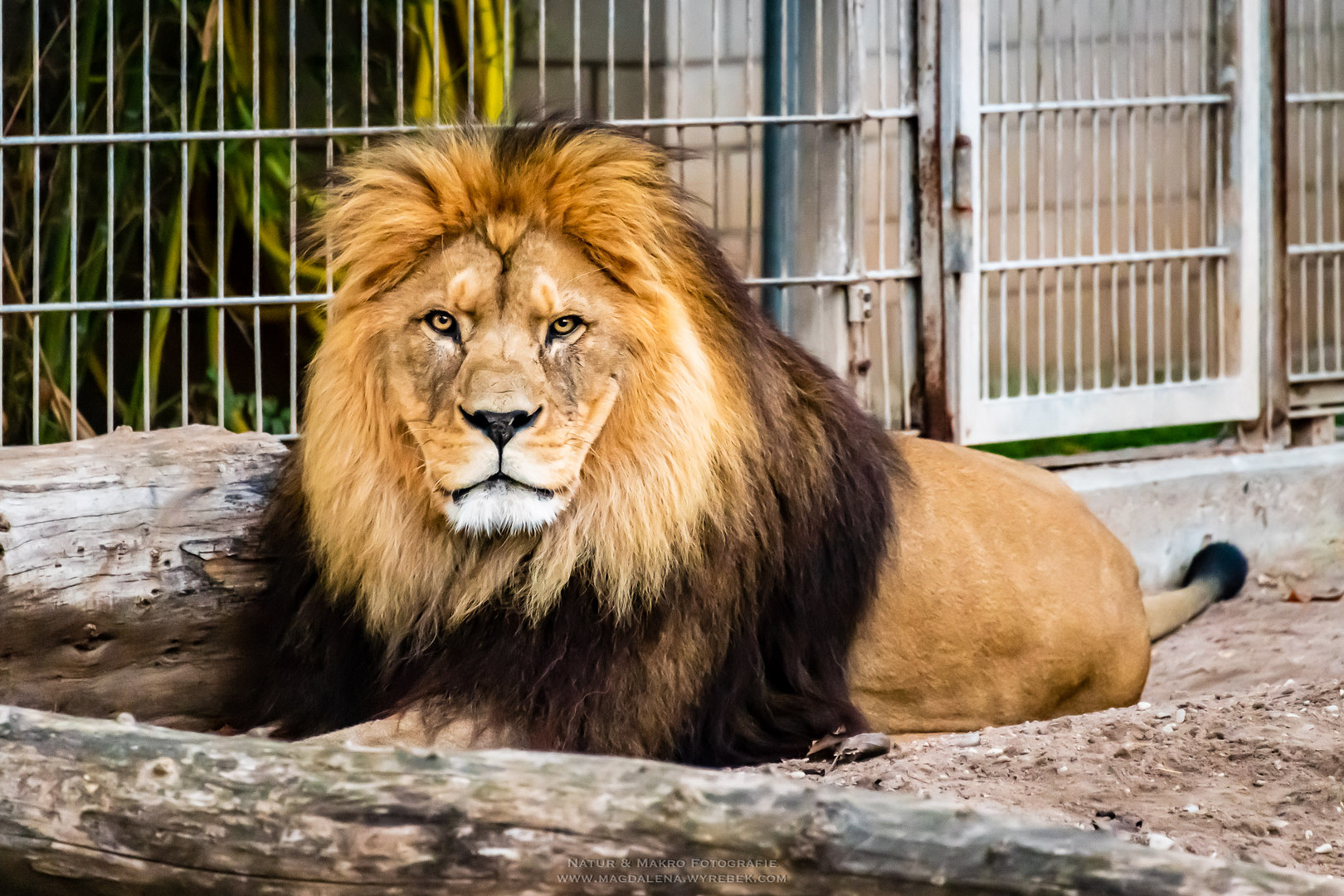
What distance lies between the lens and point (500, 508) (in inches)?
116

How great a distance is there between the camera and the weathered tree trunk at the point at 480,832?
187 centimetres

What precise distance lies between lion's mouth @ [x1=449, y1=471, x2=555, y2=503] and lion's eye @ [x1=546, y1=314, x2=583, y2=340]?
29 centimetres

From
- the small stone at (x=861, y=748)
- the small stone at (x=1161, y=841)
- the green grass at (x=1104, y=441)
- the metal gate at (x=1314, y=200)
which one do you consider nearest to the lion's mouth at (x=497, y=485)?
the small stone at (x=861, y=748)

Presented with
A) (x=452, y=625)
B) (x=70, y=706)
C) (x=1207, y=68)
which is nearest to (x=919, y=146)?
(x=1207, y=68)

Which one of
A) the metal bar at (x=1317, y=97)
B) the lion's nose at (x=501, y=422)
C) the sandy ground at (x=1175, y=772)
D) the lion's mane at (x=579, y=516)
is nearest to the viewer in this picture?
the sandy ground at (x=1175, y=772)

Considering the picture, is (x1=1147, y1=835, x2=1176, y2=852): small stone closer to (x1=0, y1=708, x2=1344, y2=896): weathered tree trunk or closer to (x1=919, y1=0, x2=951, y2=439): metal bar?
(x1=0, y1=708, x2=1344, y2=896): weathered tree trunk

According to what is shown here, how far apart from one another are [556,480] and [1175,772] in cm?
134

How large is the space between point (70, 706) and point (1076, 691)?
7.92ft

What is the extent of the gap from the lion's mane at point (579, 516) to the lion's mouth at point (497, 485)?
165 mm

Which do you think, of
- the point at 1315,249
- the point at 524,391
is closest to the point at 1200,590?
the point at 1315,249

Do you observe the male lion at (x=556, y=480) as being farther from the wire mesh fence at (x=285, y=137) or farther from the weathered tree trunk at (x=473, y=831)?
the wire mesh fence at (x=285, y=137)

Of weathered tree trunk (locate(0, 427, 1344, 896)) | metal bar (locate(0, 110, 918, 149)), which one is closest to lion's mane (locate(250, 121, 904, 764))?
metal bar (locate(0, 110, 918, 149))

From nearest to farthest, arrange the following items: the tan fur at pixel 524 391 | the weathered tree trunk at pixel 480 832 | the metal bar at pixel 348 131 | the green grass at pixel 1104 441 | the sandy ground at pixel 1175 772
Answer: the weathered tree trunk at pixel 480 832 → the sandy ground at pixel 1175 772 → the tan fur at pixel 524 391 → the metal bar at pixel 348 131 → the green grass at pixel 1104 441

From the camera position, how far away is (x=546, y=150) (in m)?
3.17
